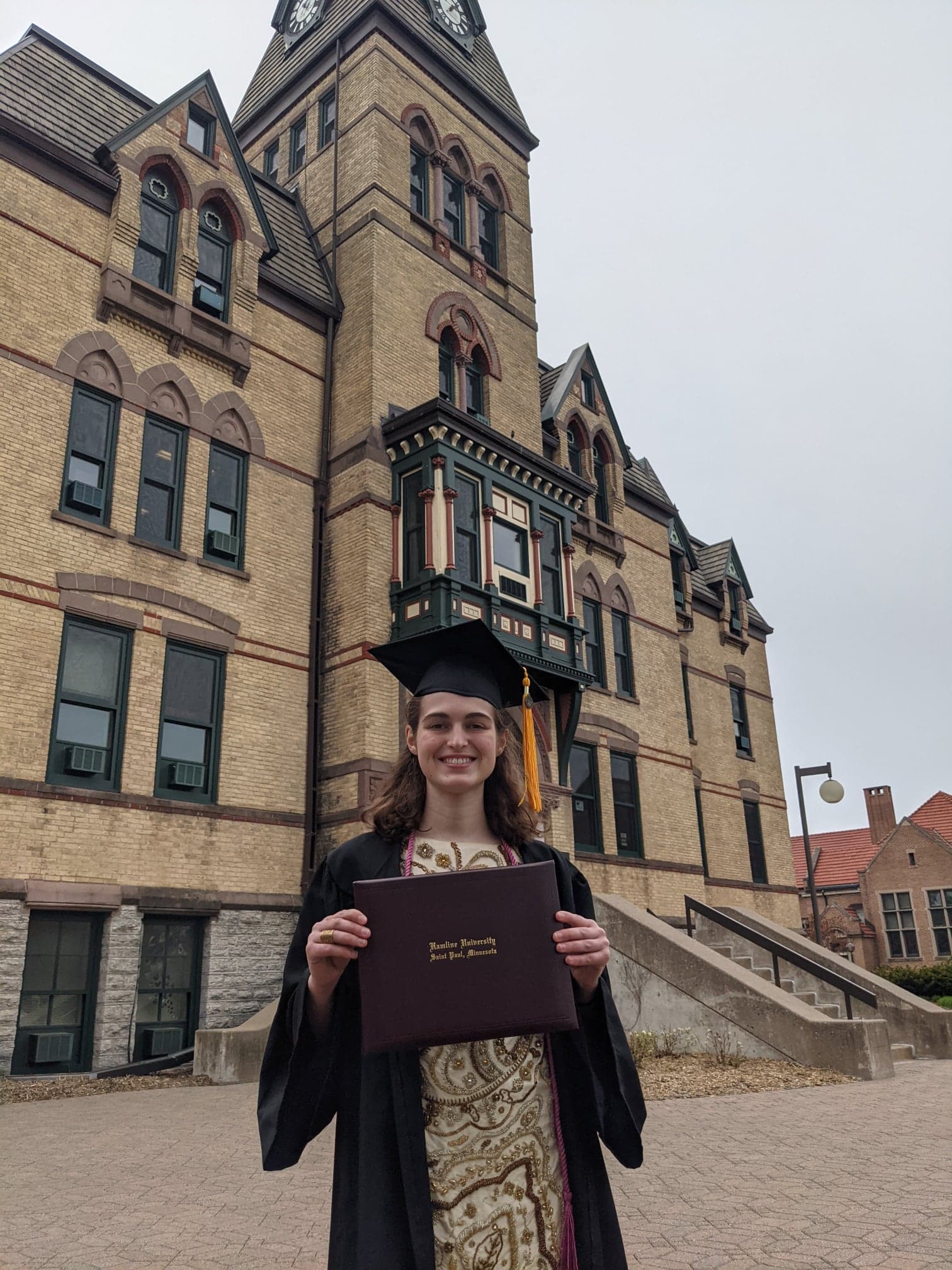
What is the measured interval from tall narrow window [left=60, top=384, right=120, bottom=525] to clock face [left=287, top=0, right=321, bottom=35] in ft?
46.6

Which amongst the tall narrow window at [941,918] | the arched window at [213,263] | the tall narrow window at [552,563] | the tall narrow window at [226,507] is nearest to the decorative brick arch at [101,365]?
the tall narrow window at [226,507]

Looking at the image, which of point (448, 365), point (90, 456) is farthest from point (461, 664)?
point (448, 365)

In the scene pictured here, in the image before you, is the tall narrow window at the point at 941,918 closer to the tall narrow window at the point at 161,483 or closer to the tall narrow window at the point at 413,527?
the tall narrow window at the point at 413,527

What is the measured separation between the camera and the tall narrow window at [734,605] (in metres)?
29.6

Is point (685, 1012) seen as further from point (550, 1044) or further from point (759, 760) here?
point (759, 760)

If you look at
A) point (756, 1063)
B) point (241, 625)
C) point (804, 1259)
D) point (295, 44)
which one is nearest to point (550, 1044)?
point (804, 1259)

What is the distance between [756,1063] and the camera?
12602 mm

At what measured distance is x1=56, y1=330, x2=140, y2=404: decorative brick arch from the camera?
568 inches

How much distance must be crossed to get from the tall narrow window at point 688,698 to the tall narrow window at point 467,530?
10.6 metres

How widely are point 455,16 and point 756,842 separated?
24.0 metres

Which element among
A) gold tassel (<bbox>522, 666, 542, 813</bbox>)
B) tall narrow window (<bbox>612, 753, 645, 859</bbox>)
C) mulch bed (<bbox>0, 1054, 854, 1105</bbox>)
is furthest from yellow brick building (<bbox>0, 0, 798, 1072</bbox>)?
gold tassel (<bbox>522, 666, 542, 813</bbox>)

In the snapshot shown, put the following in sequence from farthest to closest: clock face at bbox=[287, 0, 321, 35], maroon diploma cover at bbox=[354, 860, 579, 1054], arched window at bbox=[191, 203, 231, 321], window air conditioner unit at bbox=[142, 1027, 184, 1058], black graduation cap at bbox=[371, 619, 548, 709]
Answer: clock face at bbox=[287, 0, 321, 35], arched window at bbox=[191, 203, 231, 321], window air conditioner unit at bbox=[142, 1027, 184, 1058], black graduation cap at bbox=[371, 619, 548, 709], maroon diploma cover at bbox=[354, 860, 579, 1054]

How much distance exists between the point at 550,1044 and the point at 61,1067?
465 inches

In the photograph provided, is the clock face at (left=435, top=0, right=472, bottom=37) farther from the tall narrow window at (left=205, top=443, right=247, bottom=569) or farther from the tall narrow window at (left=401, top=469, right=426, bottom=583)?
the tall narrow window at (left=205, top=443, right=247, bottom=569)
